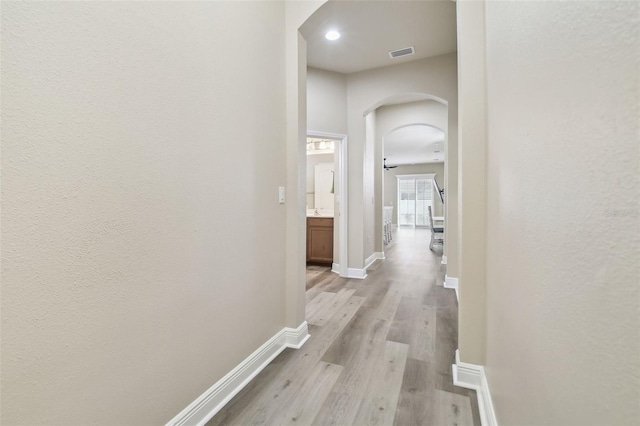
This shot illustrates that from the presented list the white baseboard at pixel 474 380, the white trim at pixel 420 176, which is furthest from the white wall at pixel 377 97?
the white trim at pixel 420 176

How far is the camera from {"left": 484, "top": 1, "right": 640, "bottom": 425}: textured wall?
0.40 meters

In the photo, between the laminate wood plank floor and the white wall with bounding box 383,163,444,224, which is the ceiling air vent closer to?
the laminate wood plank floor

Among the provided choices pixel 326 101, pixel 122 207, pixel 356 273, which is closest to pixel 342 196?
pixel 356 273

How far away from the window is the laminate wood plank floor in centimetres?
1011

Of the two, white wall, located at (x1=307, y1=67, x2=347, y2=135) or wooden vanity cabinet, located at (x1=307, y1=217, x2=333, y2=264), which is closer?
white wall, located at (x1=307, y1=67, x2=347, y2=135)

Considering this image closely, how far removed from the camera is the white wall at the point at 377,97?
3643 mm

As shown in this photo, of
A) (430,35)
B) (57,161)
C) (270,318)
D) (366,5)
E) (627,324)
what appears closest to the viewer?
(627,324)

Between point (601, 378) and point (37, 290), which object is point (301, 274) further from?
point (601, 378)

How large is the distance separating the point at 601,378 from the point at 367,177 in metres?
4.36

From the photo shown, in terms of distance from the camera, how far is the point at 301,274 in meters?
2.24

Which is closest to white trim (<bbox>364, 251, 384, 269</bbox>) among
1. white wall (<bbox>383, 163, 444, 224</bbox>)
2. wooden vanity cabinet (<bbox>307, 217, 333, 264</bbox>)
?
wooden vanity cabinet (<bbox>307, 217, 333, 264</bbox>)

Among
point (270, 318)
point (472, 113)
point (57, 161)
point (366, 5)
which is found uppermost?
point (366, 5)

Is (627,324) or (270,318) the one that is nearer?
(627,324)

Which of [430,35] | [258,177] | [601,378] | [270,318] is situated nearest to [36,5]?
[258,177]
